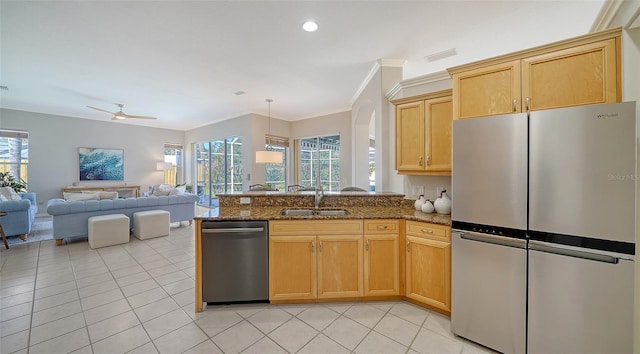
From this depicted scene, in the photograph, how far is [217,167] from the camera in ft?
25.9

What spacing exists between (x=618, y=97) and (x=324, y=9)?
91.2 inches

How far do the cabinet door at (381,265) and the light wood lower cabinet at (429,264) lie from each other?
0.12m

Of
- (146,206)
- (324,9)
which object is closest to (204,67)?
(324,9)

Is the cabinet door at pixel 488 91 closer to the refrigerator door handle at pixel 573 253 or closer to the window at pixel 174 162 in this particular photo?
the refrigerator door handle at pixel 573 253

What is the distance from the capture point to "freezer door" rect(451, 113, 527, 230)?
1.67 meters

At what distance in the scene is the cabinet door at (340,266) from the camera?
2334mm

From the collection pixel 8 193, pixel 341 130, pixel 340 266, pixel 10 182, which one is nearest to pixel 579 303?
pixel 340 266

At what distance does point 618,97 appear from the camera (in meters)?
1.58

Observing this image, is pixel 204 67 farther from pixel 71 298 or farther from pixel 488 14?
pixel 488 14

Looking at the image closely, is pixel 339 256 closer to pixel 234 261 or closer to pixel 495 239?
pixel 234 261

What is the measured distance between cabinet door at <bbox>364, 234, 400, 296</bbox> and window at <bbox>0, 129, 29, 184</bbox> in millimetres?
8826

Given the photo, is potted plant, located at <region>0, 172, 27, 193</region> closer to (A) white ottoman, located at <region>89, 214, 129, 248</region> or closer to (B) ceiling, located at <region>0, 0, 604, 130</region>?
(B) ceiling, located at <region>0, 0, 604, 130</region>

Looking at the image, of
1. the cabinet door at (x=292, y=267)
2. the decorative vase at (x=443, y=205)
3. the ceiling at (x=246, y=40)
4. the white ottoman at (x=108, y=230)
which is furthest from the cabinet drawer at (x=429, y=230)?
the white ottoman at (x=108, y=230)

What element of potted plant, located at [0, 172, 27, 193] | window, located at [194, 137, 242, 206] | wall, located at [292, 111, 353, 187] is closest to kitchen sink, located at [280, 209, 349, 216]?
wall, located at [292, 111, 353, 187]
